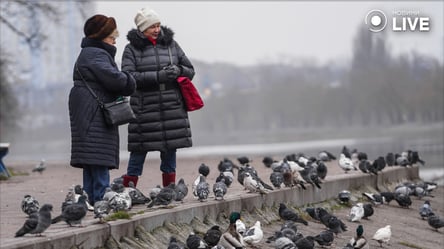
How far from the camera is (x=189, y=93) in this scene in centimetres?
1162

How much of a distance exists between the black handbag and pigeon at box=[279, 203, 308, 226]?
254cm

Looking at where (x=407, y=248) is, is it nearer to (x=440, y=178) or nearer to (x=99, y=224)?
(x=99, y=224)

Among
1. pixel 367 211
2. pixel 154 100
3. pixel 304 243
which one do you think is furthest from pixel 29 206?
pixel 367 211

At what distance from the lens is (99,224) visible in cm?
891

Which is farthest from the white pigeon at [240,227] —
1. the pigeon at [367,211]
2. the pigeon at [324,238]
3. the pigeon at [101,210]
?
the pigeon at [367,211]

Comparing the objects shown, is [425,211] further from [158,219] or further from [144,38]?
[158,219]

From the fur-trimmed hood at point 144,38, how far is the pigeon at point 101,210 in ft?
8.54

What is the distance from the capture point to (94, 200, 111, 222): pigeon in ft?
29.7

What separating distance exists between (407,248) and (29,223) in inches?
225

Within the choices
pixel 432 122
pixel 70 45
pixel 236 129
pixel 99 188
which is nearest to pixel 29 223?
pixel 99 188

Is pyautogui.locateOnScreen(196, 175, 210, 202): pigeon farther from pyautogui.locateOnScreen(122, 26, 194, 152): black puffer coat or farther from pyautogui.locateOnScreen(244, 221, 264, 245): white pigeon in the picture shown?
pyautogui.locateOnScreen(244, 221, 264, 245): white pigeon

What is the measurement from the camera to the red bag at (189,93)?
11595 millimetres

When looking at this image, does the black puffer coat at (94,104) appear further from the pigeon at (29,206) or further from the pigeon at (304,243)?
the pigeon at (304,243)

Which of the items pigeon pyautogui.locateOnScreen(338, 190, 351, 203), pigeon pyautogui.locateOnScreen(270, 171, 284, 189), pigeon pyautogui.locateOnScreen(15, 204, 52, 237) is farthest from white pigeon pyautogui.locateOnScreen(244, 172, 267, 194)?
pigeon pyautogui.locateOnScreen(15, 204, 52, 237)
